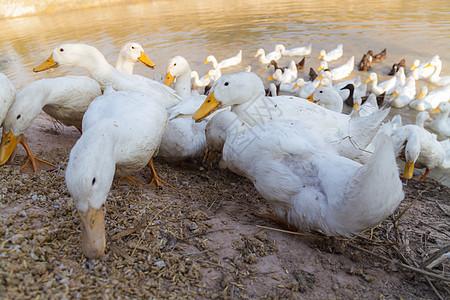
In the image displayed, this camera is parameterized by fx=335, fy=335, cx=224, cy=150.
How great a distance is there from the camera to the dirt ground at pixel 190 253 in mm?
1812

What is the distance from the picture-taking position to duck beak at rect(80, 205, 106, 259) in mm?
1904

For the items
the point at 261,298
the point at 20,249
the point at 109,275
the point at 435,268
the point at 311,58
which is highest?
the point at 20,249

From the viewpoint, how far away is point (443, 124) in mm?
6188

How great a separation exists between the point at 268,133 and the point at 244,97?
0.88 metres

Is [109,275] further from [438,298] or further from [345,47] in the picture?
[345,47]

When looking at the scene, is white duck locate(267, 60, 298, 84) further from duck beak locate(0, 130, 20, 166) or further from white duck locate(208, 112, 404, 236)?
duck beak locate(0, 130, 20, 166)

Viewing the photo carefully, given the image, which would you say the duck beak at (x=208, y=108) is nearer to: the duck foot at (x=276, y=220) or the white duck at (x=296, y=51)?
the duck foot at (x=276, y=220)

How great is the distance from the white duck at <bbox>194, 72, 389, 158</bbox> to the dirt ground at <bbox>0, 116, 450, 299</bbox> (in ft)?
2.95

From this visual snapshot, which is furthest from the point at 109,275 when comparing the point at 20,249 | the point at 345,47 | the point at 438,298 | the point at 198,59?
the point at 345,47

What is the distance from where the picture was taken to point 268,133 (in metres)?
2.77

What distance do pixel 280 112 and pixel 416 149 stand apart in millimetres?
2207

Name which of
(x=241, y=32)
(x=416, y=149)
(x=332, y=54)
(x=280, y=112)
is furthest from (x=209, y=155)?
(x=241, y=32)

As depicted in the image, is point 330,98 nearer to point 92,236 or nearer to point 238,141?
point 238,141

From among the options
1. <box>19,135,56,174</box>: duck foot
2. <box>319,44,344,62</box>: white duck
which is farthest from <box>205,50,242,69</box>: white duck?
<box>19,135,56,174</box>: duck foot
